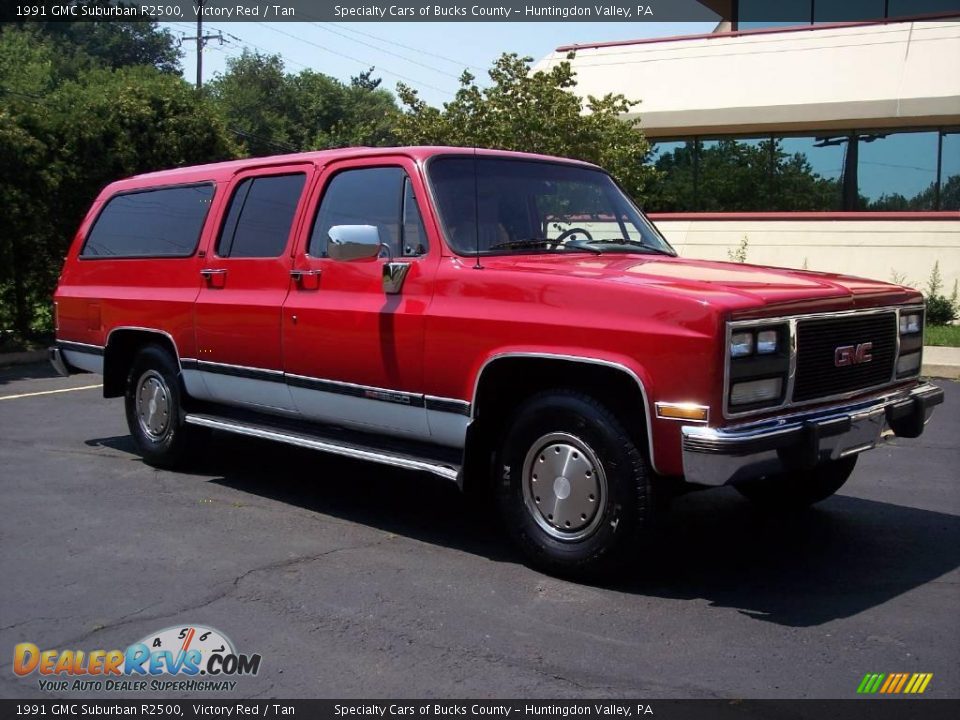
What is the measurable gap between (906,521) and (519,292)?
2.85 metres

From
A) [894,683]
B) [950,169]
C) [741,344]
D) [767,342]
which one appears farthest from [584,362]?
[950,169]

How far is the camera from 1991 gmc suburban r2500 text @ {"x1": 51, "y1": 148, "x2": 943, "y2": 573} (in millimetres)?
4527

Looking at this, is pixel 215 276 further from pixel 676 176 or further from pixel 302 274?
pixel 676 176

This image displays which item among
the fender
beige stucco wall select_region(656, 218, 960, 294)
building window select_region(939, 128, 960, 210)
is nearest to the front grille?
the fender

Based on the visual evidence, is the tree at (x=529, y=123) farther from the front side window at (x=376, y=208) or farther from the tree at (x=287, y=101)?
the tree at (x=287, y=101)

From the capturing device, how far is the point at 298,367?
6191 mm

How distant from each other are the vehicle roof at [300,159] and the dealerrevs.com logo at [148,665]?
2932 mm

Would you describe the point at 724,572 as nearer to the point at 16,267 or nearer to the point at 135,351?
the point at 135,351

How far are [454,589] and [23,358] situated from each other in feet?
38.3

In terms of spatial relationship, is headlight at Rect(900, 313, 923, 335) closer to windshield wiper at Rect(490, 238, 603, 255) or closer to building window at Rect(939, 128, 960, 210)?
windshield wiper at Rect(490, 238, 603, 255)

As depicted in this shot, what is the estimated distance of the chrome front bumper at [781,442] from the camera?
4.33 meters

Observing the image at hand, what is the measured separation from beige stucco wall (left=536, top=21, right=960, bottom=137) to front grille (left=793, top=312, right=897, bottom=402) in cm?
1563

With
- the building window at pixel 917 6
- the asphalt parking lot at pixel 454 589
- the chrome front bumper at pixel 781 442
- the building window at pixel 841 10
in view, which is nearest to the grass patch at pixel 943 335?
the building window at pixel 917 6

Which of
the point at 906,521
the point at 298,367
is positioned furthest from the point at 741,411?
the point at 298,367
